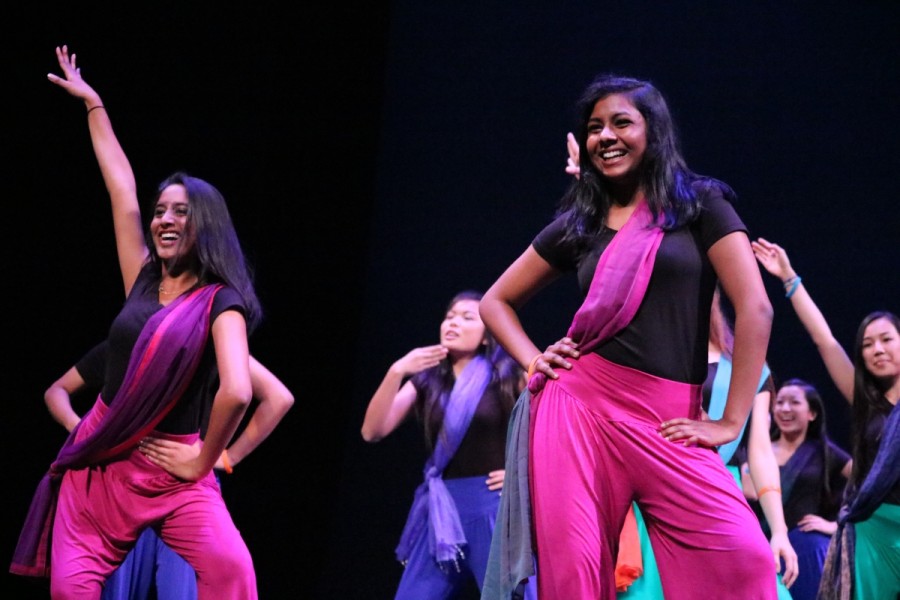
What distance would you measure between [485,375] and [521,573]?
214 centimetres

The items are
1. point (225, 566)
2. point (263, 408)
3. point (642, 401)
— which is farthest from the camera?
point (263, 408)

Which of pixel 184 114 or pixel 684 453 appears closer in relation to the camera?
pixel 684 453

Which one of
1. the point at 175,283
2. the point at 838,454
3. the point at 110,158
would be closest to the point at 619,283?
the point at 175,283

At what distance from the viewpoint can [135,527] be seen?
A: 2643 mm

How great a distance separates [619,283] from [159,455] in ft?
4.35

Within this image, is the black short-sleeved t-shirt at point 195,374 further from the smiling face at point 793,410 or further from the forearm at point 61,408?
the smiling face at point 793,410

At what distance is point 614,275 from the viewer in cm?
204

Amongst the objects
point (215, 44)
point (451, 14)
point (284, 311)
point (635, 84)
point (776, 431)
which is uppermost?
point (451, 14)

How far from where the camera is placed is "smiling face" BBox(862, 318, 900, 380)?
393cm

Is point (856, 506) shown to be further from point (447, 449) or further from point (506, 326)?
point (506, 326)

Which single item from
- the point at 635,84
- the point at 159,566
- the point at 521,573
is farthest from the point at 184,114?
the point at 521,573

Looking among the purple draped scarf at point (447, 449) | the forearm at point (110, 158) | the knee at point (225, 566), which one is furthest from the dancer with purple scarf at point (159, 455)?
the purple draped scarf at point (447, 449)

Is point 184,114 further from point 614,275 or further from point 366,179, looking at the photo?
point 614,275

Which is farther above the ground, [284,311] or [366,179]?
[366,179]
